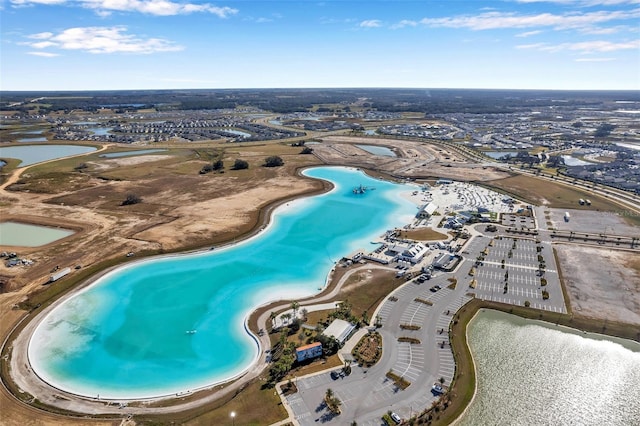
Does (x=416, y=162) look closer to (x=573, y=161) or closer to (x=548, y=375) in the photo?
(x=573, y=161)

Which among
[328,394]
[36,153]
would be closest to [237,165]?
[36,153]

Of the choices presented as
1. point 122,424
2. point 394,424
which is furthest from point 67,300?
point 394,424

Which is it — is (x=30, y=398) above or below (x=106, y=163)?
below

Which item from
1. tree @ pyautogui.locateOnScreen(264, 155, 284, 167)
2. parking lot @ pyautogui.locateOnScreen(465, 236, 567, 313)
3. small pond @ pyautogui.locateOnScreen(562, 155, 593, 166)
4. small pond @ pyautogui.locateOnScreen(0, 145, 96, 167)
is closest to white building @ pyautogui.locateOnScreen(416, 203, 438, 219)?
parking lot @ pyautogui.locateOnScreen(465, 236, 567, 313)

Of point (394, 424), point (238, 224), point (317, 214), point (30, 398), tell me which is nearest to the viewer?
point (394, 424)

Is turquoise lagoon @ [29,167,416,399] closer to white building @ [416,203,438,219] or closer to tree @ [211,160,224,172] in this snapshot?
white building @ [416,203,438,219]

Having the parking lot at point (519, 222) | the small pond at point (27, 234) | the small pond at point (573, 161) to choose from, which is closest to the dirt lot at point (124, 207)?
the small pond at point (27, 234)

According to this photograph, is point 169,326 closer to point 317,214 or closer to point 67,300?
point 67,300
